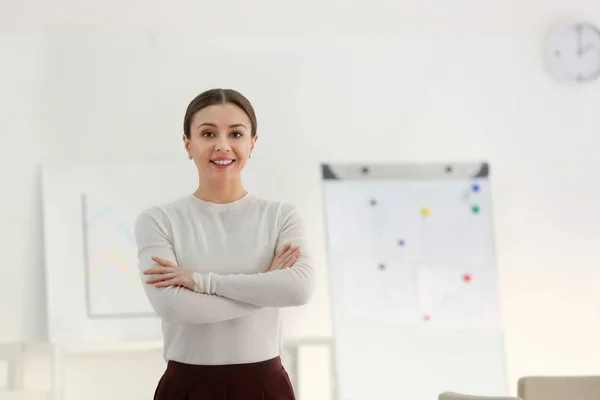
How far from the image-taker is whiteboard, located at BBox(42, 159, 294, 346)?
14.0ft

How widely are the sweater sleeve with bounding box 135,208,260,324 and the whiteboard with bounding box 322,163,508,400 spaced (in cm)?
247

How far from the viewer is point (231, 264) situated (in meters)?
2.02

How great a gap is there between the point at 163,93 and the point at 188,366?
279 cm

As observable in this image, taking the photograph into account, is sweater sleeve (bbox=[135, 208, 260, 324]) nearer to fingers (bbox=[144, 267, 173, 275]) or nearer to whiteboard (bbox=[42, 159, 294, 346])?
fingers (bbox=[144, 267, 173, 275])

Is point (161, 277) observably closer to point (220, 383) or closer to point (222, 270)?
point (222, 270)

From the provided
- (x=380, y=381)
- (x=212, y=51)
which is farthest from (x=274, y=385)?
(x=212, y=51)

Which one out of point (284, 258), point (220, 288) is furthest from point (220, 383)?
point (284, 258)

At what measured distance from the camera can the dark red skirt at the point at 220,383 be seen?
1.88m

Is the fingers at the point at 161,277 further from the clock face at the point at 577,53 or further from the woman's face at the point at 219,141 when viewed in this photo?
the clock face at the point at 577,53

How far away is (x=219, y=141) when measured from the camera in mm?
2035

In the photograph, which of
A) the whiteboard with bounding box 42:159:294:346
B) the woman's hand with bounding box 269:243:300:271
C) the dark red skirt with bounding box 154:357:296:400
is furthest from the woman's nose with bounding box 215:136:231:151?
the whiteboard with bounding box 42:159:294:346

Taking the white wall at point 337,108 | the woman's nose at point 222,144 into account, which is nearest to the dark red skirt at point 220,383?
the woman's nose at point 222,144

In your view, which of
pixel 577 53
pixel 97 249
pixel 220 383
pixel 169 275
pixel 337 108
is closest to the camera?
pixel 220 383

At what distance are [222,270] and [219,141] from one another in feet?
0.98
